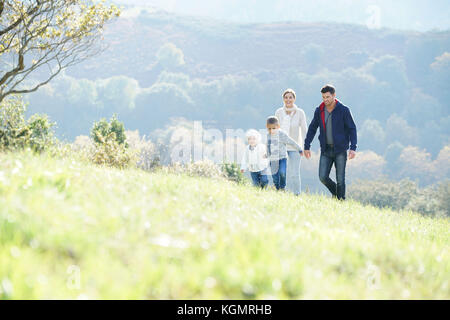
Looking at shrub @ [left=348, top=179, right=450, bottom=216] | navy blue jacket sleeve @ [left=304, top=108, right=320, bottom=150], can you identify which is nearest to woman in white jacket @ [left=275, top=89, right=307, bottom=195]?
navy blue jacket sleeve @ [left=304, top=108, right=320, bottom=150]

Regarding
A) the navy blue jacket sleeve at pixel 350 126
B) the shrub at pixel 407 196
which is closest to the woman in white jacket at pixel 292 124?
the navy blue jacket sleeve at pixel 350 126

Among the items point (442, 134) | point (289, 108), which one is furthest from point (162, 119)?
point (289, 108)

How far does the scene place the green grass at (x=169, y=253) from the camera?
278cm

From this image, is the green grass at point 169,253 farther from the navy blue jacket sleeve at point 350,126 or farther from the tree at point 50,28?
the tree at point 50,28

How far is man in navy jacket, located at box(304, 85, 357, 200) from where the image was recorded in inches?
410

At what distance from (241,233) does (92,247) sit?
56.3 inches

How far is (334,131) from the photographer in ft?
34.3

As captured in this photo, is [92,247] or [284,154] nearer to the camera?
[92,247]

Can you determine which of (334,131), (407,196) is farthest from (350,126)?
(407,196)

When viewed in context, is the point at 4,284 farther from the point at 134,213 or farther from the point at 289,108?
the point at 289,108

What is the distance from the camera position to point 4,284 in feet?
8.27
